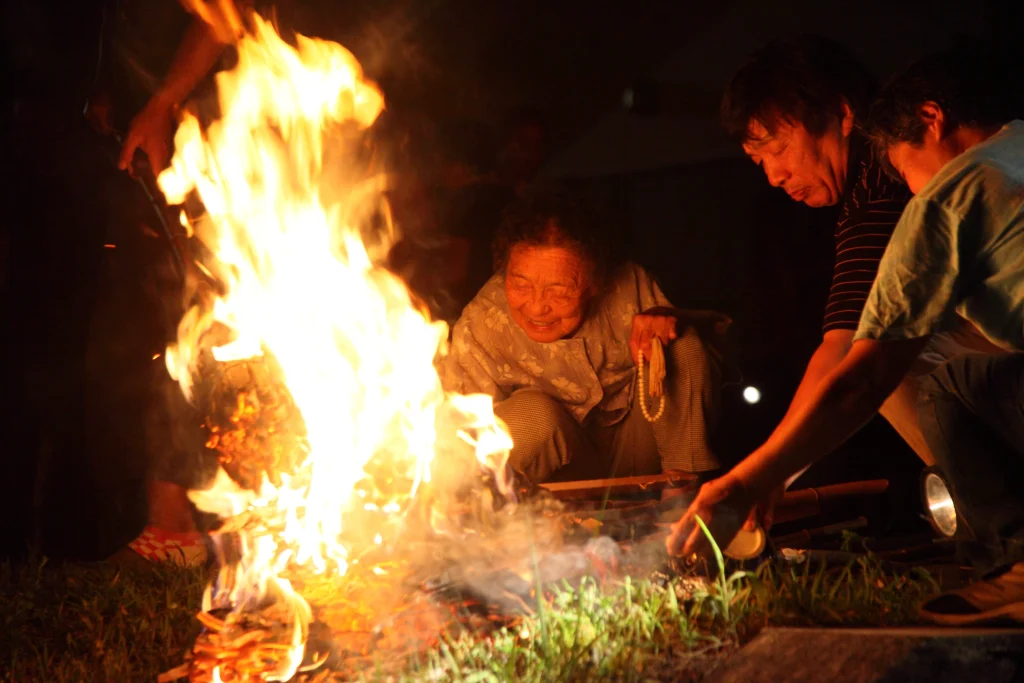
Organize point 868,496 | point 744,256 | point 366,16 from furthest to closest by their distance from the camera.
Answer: point 744,256
point 366,16
point 868,496

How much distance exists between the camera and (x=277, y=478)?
4.12m

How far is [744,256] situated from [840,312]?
14.8 feet

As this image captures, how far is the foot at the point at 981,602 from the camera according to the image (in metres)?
2.61

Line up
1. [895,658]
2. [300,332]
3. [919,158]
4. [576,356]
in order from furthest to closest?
1. [576,356]
2. [300,332]
3. [919,158]
4. [895,658]

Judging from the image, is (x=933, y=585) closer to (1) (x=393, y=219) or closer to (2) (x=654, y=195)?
(1) (x=393, y=219)

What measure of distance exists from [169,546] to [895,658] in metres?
3.57

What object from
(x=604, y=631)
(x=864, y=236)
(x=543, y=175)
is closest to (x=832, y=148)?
(x=864, y=236)

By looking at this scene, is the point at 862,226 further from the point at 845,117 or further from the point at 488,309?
the point at 488,309

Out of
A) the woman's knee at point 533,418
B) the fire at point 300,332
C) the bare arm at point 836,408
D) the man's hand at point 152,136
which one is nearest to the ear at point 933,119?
the bare arm at point 836,408

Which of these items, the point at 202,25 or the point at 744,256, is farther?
the point at 744,256

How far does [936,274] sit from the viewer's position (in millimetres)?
2621

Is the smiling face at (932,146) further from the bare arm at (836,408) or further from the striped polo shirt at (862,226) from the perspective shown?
the striped polo shirt at (862,226)

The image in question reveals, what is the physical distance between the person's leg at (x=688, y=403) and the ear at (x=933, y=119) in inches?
85.9

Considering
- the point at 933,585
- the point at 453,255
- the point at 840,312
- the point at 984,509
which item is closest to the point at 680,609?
the point at 933,585
